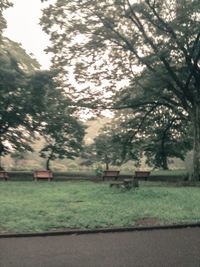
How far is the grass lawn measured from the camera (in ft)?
34.8

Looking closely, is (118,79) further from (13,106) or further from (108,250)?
(108,250)

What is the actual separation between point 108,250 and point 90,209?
14.7 feet

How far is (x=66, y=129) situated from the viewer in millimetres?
33281

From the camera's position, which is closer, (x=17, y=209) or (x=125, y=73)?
(x=17, y=209)

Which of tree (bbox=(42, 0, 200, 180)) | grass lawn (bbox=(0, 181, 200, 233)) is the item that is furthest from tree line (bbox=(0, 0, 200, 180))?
grass lawn (bbox=(0, 181, 200, 233))

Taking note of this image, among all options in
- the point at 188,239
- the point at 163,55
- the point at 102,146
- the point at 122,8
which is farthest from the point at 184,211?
the point at 102,146

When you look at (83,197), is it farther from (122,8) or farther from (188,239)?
(122,8)

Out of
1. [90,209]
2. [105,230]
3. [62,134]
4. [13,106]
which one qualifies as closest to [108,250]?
[105,230]

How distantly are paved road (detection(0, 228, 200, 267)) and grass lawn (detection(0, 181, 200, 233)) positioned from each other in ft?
3.36

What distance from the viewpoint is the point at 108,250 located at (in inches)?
320

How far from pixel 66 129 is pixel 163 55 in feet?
40.4

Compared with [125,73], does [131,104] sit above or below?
below

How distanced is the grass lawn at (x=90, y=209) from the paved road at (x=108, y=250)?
1025mm

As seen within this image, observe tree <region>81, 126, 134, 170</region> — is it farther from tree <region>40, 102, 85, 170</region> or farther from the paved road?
the paved road
